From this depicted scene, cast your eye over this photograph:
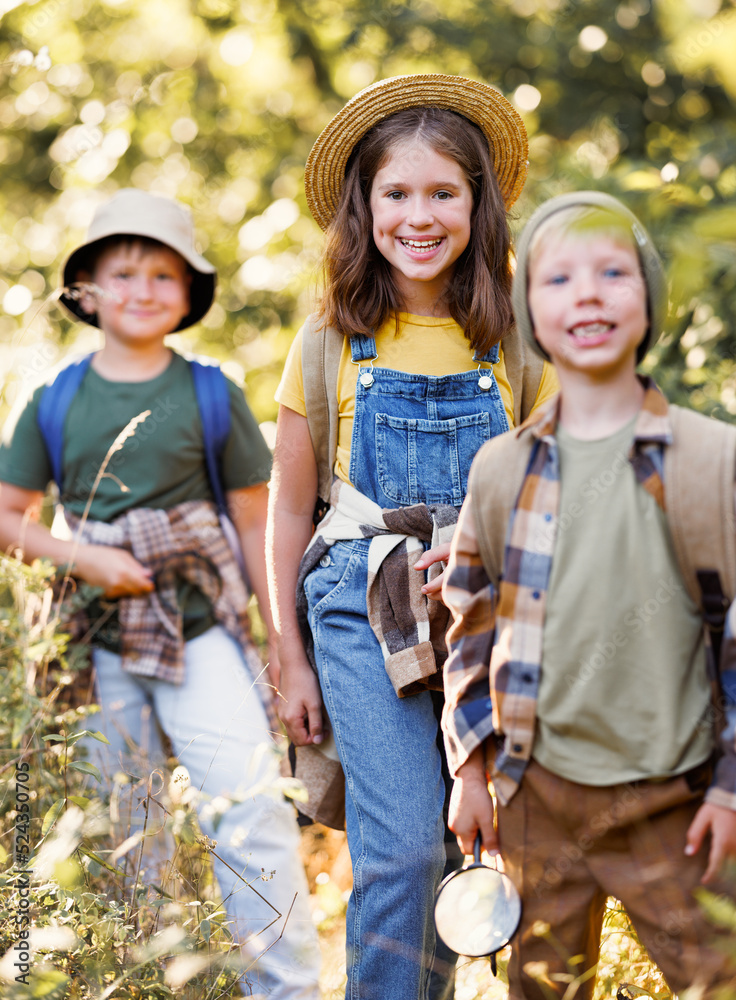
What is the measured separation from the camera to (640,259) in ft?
5.23

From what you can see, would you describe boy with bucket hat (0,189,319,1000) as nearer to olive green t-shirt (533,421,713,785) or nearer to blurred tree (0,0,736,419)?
olive green t-shirt (533,421,713,785)

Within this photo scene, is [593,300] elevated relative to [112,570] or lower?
elevated

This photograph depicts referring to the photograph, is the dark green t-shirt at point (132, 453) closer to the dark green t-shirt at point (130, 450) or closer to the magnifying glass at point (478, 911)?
the dark green t-shirt at point (130, 450)

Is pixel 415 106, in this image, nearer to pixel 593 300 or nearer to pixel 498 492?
pixel 593 300

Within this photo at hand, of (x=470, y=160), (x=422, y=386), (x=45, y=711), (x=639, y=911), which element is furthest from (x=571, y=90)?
(x=639, y=911)

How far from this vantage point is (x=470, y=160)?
7.70 ft

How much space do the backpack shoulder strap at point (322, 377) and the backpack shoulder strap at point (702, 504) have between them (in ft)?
3.23

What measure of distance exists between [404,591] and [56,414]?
1.54 meters

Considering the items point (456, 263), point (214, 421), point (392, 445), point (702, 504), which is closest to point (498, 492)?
point (702, 504)

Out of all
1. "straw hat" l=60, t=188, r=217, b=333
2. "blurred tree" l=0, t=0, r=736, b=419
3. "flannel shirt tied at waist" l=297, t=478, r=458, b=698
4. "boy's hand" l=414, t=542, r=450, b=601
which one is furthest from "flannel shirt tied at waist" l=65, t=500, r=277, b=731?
"blurred tree" l=0, t=0, r=736, b=419

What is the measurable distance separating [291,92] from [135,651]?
226 inches

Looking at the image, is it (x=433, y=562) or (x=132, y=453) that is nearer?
(x=433, y=562)

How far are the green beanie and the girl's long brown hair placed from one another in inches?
22.8

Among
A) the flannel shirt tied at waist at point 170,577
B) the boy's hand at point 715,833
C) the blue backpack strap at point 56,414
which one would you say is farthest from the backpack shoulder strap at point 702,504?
the blue backpack strap at point 56,414
